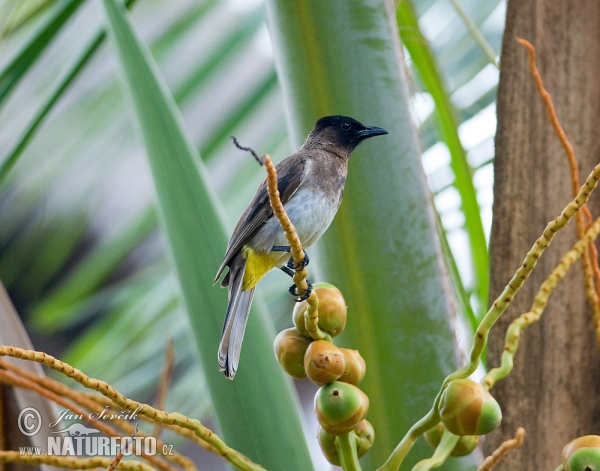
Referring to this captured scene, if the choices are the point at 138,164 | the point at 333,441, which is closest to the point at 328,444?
the point at 333,441

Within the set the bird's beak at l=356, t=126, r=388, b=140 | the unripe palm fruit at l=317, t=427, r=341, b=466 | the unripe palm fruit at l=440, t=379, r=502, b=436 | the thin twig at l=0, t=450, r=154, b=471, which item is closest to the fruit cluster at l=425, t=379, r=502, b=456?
the unripe palm fruit at l=440, t=379, r=502, b=436

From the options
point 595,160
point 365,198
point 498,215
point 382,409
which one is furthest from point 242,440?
point 595,160

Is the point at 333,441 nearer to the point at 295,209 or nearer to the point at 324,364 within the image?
the point at 324,364

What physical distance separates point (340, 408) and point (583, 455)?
17cm

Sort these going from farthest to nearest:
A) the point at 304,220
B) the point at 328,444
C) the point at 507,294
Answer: the point at 304,220
the point at 328,444
the point at 507,294

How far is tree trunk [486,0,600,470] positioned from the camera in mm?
798

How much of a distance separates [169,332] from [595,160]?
2.48ft

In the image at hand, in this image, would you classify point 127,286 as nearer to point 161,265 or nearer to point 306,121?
point 161,265

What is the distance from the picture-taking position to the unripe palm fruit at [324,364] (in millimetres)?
522

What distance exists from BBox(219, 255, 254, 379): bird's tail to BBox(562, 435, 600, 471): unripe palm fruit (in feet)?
0.84

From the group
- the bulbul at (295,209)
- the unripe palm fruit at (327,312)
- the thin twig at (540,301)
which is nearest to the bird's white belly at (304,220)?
the bulbul at (295,209)

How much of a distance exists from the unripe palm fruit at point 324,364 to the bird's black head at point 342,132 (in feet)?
0.91

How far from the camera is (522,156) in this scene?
86 cm

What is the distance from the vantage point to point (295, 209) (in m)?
0.95
